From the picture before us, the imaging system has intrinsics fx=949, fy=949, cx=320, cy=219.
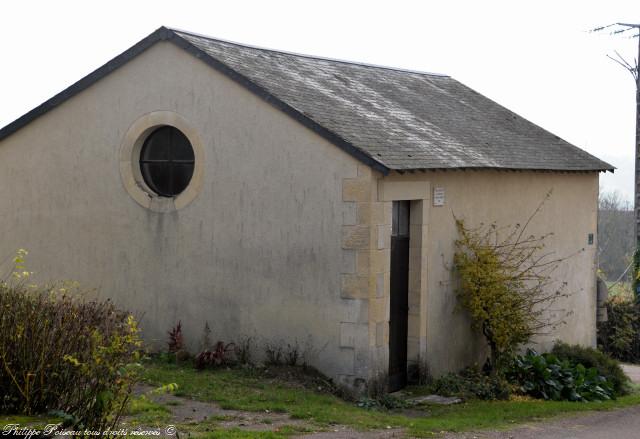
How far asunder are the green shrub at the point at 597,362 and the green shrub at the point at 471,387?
2.65 m

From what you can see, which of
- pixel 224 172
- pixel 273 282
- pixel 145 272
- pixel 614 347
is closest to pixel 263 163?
pixel 224 172

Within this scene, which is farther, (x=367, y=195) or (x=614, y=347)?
(x=614, y=347)

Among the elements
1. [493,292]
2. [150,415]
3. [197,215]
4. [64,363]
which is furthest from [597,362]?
[64,363]

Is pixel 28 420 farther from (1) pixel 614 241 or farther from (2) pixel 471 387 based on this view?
(1) pixel 614 241

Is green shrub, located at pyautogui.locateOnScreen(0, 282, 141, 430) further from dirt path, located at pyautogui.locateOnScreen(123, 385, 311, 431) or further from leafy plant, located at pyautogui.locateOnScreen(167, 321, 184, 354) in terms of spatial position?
leafy plant, located at pyautogui.locateOnScreen(167, 321, 184, 354)

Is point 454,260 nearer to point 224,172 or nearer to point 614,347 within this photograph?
point 224,172

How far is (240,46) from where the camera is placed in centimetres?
1452

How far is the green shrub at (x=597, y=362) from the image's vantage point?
15273 mm

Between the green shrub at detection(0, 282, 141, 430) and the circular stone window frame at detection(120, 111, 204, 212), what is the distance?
6340mm

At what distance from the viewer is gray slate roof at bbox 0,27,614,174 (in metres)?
12.4

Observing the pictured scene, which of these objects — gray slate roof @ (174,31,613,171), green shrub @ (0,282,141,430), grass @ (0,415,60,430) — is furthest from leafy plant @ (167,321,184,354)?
grass @ (0,415,60,430)

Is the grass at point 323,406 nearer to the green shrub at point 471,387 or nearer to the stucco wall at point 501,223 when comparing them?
the green shrub at point 471,387

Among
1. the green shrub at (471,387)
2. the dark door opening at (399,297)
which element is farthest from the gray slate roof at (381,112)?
the green shrub at (471,387)

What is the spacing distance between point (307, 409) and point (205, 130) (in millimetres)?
4409
